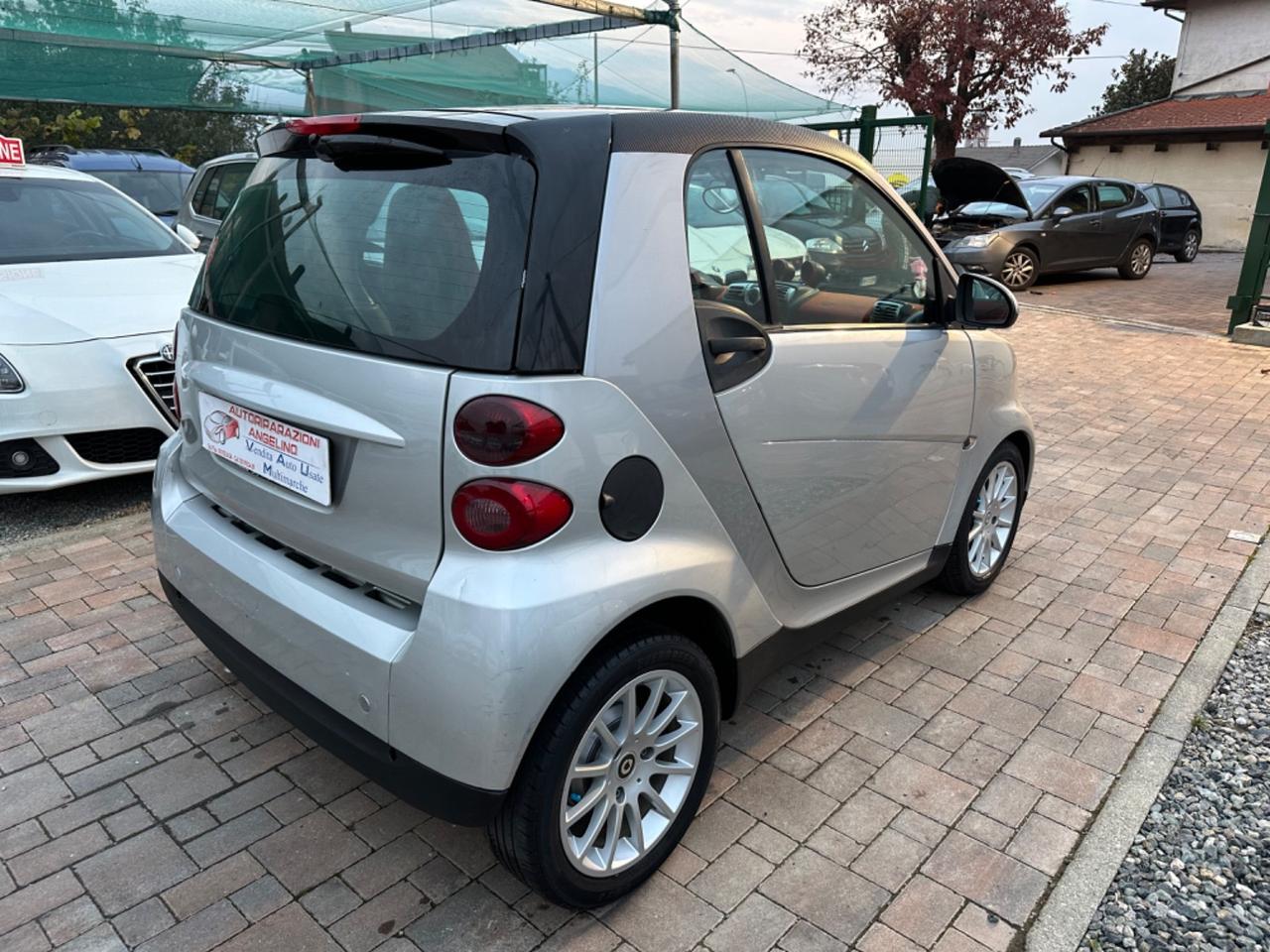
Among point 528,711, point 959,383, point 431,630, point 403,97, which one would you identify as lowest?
point 528,711

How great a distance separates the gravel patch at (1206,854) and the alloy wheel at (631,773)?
1.07 metres

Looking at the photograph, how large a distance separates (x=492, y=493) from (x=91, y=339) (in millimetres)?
3483

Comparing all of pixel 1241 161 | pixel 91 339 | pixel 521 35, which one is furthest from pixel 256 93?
pixel 1241 161

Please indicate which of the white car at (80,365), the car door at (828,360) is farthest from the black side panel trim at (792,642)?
the white car at (80,365)

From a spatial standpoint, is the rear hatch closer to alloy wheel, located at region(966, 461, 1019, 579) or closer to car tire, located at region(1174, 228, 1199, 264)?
alloy wheel, located at region(966, 461, 1019, 579)

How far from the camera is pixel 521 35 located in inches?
420

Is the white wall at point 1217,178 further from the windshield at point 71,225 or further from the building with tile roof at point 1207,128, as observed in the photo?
the windshield at point 71,225

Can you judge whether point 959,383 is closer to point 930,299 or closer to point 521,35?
point 930,299

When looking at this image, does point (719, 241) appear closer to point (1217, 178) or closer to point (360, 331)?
point (360, 331)

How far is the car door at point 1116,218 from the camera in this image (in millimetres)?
13953

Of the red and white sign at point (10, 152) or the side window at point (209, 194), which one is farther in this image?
the side window at point (209, 194)

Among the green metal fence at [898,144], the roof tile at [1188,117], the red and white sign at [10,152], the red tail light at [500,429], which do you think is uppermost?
the roof tile at [1188,117]

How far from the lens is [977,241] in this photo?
12.5m

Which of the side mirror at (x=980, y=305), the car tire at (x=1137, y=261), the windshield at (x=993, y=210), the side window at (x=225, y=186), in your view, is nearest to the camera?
the side mirror at (x=980, y=305)
